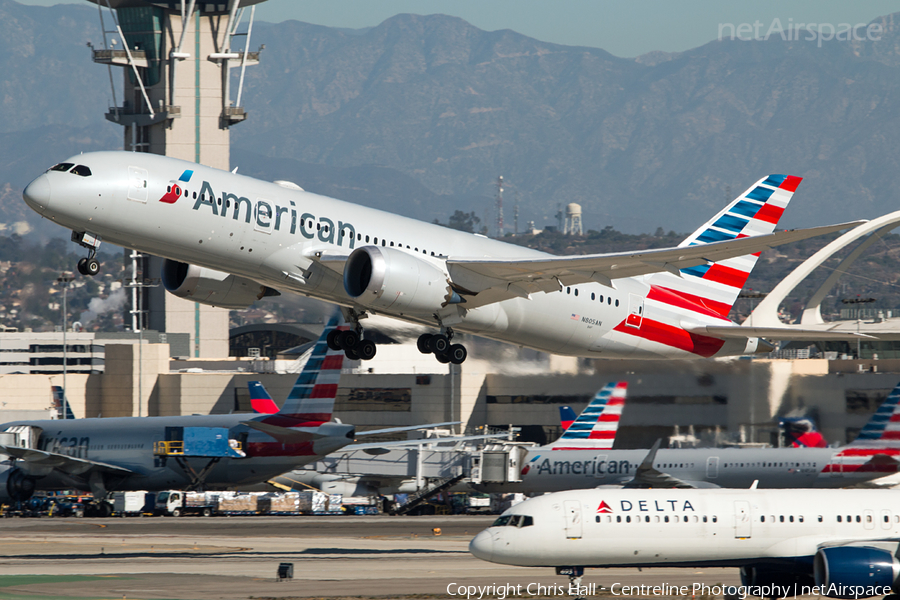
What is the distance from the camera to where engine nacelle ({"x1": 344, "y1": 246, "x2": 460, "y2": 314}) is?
3259 cm

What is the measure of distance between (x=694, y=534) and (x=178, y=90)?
129846 millimetres

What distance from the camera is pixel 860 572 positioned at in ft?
102

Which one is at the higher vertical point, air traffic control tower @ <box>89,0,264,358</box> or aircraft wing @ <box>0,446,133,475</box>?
air traffic control tower @ <box>89,0,264,358</box>

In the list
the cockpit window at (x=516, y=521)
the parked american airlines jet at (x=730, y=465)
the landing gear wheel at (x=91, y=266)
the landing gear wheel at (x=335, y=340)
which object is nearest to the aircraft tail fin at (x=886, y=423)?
the parked american airlines jet at (x=730, y=465)

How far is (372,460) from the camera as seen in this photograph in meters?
63.1

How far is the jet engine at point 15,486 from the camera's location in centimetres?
→ 5959

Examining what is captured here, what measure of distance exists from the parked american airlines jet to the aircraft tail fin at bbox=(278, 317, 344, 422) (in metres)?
10.7

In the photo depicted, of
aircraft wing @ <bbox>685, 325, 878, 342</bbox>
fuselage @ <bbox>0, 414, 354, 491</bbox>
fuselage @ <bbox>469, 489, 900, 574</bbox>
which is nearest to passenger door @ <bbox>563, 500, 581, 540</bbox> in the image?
fuselage @ <bbox>469, 489, 900, 574</bbox>

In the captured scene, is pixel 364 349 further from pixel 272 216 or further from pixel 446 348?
pixel 272 216

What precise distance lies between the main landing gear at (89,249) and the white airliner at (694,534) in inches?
559

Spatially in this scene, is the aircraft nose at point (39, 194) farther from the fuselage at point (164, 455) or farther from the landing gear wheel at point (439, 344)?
the fuselage at point (164, 455)

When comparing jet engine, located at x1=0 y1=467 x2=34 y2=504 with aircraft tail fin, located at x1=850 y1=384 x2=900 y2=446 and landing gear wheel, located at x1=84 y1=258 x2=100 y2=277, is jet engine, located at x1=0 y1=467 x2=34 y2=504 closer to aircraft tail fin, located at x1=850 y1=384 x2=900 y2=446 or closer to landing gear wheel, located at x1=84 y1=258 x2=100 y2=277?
landing gear wheel, located at x1=84 y1=258 x2=100 y2=277

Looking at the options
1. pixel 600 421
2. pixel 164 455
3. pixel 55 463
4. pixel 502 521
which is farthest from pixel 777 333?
pixel 55 463

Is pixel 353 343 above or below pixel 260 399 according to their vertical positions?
above
